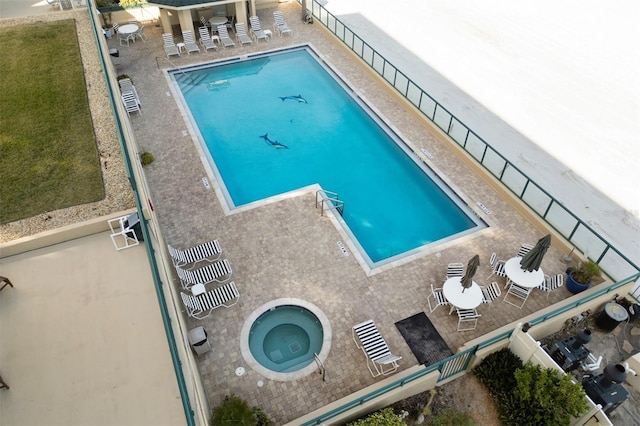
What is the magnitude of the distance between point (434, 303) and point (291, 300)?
381 cm

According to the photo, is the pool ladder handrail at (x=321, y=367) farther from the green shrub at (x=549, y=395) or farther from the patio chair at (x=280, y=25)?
the patio chair at (x=280, y=25)

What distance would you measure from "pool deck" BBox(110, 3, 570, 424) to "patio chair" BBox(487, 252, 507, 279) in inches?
9.7

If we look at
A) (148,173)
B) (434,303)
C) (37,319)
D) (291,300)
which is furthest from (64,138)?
(434,303)

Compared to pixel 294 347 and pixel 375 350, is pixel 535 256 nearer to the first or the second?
pixel 375 350

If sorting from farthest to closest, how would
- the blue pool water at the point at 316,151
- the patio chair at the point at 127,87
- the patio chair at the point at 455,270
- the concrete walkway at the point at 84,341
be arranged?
the patio chair at the point at 127,87, the blue pool water at the point at 316,151, the patio chair at the point at 455,270, the concrete walkway at the point at 84,341

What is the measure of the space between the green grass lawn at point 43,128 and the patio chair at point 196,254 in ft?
10.4

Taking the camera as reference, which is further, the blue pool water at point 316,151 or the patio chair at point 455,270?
the blue pool water at point 316,151

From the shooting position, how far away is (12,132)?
50.0 feet

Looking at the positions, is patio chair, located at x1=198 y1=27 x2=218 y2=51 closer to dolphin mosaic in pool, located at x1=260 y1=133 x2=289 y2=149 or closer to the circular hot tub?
dolphin mosaic in pool, located at x1=260 y1=133 x2=289 y2=149

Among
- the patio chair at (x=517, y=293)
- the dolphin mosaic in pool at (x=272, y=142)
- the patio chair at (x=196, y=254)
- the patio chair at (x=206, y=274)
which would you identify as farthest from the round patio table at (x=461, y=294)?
the dolphin mosaic in pool at (x=272, y=142)

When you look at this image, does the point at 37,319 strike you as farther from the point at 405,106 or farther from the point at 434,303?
the point at 405,106

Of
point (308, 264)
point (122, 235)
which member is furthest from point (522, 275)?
point (122, 235)

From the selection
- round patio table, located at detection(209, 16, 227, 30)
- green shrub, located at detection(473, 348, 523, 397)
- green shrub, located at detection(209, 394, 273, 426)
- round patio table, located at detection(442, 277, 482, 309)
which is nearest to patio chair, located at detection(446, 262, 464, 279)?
round patio table, located at detection(442, 277, 482, 309)

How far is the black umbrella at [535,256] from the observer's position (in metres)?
10.6
